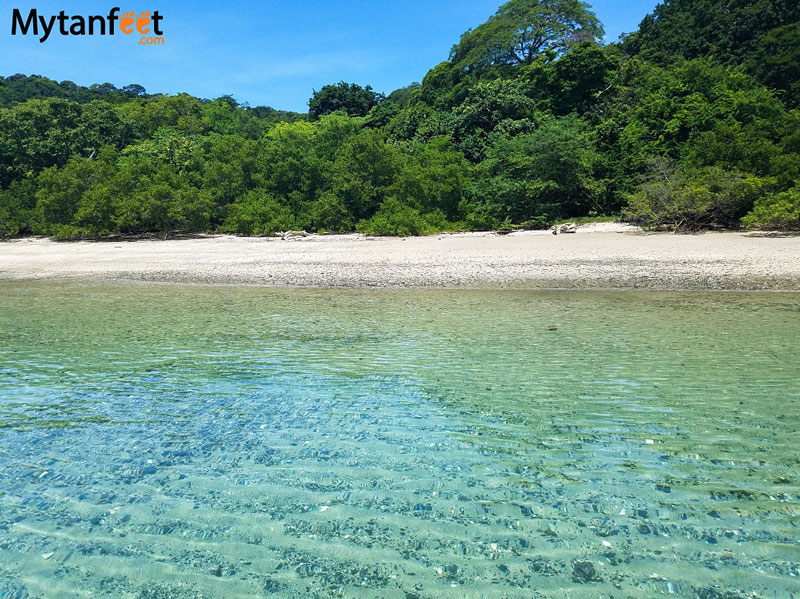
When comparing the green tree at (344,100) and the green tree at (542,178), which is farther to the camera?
the green tree at (344,100)

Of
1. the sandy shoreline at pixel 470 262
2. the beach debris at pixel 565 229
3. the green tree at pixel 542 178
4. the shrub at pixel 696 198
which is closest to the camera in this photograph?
the sandy shoreline at pixel 470 262

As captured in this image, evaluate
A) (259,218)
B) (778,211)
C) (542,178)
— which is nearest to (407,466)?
(778,211)

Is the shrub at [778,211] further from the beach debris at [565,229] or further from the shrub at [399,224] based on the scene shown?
the shrub at [399,224]

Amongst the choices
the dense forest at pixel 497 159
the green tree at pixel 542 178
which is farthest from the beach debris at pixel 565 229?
the dense forest at pixel 497 159

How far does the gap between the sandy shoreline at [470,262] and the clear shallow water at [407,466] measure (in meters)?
5.23

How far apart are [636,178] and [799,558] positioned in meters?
23.6

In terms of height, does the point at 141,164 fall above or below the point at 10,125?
below

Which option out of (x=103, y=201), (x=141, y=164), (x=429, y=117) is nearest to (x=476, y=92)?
(x=429, y=117)

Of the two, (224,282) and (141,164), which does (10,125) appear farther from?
(224,282)

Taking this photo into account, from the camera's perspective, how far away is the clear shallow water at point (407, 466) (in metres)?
2.77

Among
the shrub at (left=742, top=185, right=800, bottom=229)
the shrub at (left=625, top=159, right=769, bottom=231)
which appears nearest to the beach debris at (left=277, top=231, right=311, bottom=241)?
the shrub at (left=625, top=159, right=769, bottom=231)

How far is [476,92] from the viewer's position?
3466 cm

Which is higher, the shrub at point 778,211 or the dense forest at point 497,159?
the dense forest at point 497,159

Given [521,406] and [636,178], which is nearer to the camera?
[521,406]
